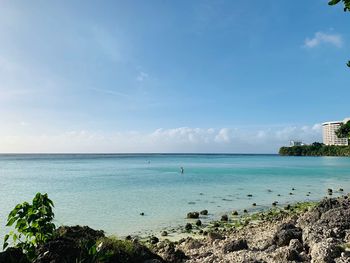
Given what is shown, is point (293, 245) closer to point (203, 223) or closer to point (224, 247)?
point (224, 247)

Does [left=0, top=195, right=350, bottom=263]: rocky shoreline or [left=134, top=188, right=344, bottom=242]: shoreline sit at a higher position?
[left=0, top=195, right=350, bottom=263]: rocky shoreline

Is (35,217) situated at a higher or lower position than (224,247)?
higher

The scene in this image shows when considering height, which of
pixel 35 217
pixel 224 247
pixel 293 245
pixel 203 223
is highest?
pixel 35 217

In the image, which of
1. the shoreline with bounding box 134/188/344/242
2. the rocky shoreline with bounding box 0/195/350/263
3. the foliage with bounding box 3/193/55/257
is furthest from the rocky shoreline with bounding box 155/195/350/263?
the foliage with bounding box 3/193/55/257

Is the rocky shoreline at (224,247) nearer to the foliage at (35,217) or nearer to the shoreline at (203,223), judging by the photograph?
the shoreline at (203,223)

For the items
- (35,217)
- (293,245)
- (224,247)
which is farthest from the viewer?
(224,247)

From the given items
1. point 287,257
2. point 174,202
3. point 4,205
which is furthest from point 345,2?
point 4,205

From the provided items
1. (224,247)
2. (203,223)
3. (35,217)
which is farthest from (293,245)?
(203,223)

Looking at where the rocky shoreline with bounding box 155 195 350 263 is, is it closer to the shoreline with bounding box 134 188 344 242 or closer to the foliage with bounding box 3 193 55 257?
the shoreline with bounding box 134 188 344 242

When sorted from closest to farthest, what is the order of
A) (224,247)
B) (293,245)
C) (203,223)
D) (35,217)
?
(35,217)
(293,245)
(224,247)
(203,223)

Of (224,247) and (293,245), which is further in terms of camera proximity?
(224,247)

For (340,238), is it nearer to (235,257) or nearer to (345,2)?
(235,257)

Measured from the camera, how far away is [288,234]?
11602mm

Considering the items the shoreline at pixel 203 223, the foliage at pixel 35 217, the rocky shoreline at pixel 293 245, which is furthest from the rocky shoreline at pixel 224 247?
the foliage at pixel 35 217
